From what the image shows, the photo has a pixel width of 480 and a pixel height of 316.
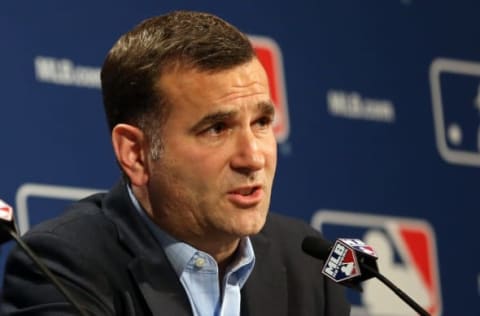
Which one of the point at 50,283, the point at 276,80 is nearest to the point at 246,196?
the point at 50,283

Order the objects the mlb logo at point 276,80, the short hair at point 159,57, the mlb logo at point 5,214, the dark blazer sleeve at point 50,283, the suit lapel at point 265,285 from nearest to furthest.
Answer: the mlb logo at point 5,214, the dark blazer sleeve at point 50,283, the short hair at point 159,57, the suit lapel at point 265,285, the mlb logo at point 276,80

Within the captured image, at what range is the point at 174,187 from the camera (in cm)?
217

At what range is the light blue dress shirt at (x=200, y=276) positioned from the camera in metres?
2.17

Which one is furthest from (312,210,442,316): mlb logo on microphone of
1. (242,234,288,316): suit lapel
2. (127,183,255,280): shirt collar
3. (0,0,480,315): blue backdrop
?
(127,183,255,280): shirt collar

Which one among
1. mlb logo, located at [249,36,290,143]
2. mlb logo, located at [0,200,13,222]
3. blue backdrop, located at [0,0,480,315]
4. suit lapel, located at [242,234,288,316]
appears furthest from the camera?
mlb logo, located at [249,36,290,143]

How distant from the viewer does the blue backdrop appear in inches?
119

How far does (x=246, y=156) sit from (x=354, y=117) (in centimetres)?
145

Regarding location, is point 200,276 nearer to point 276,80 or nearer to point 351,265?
point 351,265

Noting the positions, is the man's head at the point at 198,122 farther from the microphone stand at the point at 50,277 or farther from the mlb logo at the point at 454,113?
the mlb logo at the point at 454,113

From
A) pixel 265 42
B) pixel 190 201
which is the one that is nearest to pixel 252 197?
pixel 190 201

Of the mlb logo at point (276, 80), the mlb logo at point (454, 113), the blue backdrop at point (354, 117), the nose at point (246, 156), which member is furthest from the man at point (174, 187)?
the mlb logo at point (454, 113)

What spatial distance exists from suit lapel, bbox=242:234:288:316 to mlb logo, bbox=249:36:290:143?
3.40ft

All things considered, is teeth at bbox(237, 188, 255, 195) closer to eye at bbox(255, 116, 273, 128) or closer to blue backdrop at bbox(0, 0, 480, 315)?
eye at bbox(255, 116, 273, 128)

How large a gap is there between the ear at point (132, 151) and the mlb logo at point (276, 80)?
1199 millimetres
